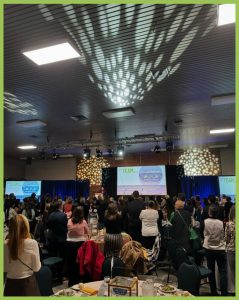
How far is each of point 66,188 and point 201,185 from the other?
6662 millimetres

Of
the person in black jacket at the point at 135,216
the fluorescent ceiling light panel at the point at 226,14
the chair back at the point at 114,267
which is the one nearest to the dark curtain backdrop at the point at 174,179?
the person in black jacket at the point at 135,216

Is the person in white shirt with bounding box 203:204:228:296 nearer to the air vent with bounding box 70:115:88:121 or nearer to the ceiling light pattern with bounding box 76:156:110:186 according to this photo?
the air vent with bounding box 70:115:88:121

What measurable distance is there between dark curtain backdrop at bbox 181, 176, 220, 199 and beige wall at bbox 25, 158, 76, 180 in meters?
5.68

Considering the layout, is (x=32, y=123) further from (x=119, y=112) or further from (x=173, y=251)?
(x=173, y=251)

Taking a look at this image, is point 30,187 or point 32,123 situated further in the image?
point 30,187

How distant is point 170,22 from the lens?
9.67 ft

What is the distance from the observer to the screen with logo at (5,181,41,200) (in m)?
13.0

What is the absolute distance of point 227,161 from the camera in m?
11.1

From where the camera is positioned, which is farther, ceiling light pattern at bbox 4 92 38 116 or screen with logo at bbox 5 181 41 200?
screen with logo at bbox 5 181 41 200

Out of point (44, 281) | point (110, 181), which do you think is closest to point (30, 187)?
point (110, 181)

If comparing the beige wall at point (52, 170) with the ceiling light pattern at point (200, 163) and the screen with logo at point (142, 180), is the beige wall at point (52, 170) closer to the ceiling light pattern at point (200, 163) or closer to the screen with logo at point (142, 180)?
the screen with logo at point (142, 180)

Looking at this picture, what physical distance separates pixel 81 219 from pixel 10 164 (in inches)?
403

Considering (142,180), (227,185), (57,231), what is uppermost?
(142,180)

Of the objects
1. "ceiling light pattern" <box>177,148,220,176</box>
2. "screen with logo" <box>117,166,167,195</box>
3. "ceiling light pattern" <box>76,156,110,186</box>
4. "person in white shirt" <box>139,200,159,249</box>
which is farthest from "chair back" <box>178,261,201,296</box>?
"ceiling light pattern" <box>76,156,110,186</box>
